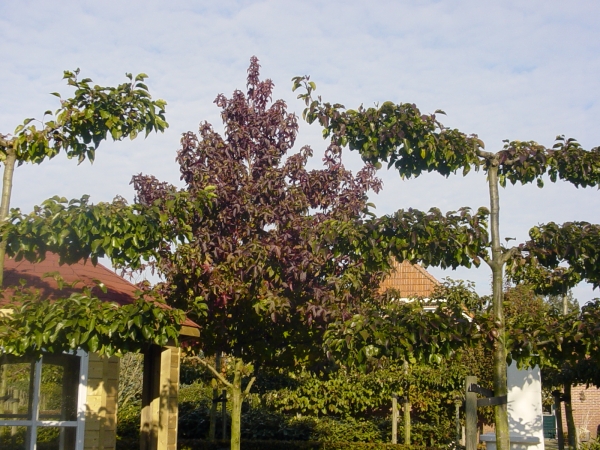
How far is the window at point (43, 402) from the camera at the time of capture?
820 cm

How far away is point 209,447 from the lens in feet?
49.5

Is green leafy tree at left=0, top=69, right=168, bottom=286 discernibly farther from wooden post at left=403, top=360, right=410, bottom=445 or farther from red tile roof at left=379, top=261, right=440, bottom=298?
red tile roof at left=379, top=261, right=440, bottom=298

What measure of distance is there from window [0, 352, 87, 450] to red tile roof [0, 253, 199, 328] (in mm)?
791

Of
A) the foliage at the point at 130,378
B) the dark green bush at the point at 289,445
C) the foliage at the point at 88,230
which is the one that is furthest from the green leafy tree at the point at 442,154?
the foliage at the point at 130,378

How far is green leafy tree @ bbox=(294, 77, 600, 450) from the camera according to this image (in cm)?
646

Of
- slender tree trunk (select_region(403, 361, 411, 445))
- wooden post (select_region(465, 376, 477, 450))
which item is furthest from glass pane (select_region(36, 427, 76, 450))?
slender tree trunk (select_region(403, 361, 411, 445))

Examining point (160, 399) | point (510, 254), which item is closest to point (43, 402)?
point (160, 399)

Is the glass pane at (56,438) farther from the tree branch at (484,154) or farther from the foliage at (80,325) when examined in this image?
the tree branch at (484,154)

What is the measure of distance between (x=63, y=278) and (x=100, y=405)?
163cm

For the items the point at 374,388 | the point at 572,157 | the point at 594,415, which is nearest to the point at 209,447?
the point at 374,388

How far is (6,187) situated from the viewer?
5.86 m

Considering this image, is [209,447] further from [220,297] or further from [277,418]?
[220,297]

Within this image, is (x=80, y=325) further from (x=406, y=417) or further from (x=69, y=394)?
(x=406, y=417)

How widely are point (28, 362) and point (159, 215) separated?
3.37 metres
